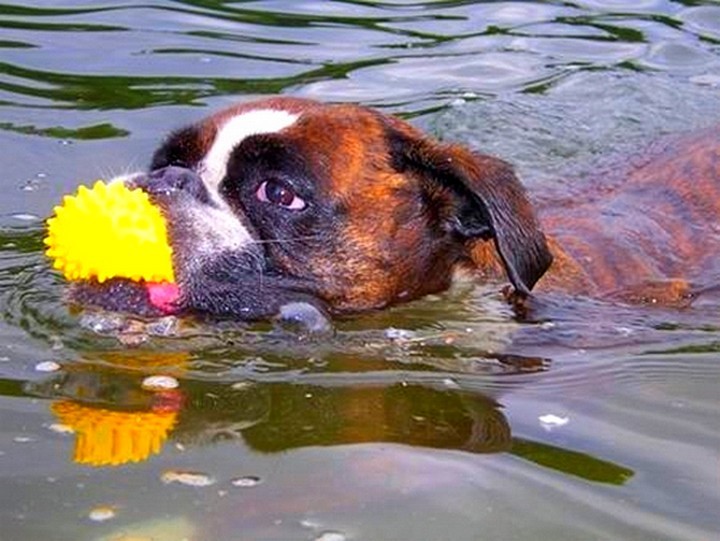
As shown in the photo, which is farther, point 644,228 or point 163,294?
point 644,228

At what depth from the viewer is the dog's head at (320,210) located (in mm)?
5227

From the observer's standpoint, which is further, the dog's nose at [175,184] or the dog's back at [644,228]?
the dog's back at [644,228]

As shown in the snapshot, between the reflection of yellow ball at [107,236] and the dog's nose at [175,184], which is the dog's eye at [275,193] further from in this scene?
the reflection of yellow ball at [107,236]

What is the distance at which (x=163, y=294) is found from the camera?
5160 mm

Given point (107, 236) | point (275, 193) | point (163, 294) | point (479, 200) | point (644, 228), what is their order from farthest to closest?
point (644, 228), point (479, 200), point (275, 193), point (163, 294), point (107, 236)

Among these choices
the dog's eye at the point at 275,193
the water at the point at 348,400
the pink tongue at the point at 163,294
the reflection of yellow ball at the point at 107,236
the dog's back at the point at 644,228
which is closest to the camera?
the water at the point at 348,400

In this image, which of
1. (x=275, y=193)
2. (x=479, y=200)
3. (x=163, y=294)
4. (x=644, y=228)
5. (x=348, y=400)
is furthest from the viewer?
(x=644, y=228)

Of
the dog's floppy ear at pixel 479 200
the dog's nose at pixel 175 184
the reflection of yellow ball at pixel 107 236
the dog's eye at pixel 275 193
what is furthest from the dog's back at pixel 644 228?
the reflection of yellow ball at pixel 107 236

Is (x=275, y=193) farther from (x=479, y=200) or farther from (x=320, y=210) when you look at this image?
(x=479, y=200)

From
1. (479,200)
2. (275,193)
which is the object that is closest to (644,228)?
(479,200)

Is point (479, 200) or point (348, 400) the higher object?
point (479, 200)

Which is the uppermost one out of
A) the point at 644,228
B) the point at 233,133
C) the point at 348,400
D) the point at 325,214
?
the point at 233,133

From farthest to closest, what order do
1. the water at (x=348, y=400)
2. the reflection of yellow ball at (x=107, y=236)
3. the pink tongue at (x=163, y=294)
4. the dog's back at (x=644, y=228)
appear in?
the dog's back at (x=644, y=228) → the pink tongue at (x=163, y=294) → the reflection of yellow ball at (x=107, y=236) → the water at (x=348, y=400)

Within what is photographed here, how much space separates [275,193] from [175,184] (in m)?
0.31
